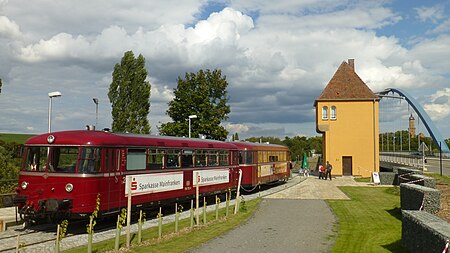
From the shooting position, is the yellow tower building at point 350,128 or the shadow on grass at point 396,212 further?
the yellow tower building at point 350,128

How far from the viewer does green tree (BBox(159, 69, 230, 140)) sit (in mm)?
44903

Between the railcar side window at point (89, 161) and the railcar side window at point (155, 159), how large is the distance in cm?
272

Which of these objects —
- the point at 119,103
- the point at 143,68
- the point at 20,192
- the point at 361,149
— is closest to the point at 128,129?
the point at 119,103

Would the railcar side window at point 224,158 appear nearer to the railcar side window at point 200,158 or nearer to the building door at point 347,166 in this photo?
the railcar side window at point 200,158

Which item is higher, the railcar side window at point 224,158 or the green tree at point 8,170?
the railcar side window at point 224,158

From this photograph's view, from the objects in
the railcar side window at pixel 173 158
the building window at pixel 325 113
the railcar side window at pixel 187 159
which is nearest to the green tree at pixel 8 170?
the railcar side window at pixel 173 158

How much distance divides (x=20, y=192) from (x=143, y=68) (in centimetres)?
3200

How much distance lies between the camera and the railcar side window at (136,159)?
48.6 feet

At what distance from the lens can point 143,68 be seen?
44.6 metres

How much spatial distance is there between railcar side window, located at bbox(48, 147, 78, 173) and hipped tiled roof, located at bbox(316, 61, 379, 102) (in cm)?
3660

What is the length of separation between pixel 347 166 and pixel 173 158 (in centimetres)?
3203

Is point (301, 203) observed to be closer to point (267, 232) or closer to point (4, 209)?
point (267, 232)

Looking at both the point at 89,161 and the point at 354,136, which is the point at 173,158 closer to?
the point at 89,161

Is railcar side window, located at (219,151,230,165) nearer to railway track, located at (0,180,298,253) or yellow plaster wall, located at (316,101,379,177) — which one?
railway track, located at (0,180,298,253)
